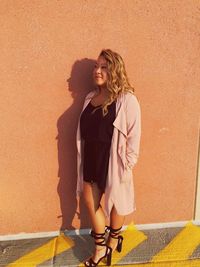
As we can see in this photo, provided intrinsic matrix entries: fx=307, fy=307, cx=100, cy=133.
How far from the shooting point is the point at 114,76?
2.88m

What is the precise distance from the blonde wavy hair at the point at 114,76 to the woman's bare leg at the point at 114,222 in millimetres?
1120

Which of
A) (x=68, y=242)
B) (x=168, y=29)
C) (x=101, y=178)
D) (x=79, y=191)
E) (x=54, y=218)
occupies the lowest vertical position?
(x=68, y=242)

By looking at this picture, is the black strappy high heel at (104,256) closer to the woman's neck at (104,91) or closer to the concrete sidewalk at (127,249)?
the concrete sidewalk at (127,249)

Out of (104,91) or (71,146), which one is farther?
(71,146)

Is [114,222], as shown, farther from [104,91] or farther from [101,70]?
[101,70]

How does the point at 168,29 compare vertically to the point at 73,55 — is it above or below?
above

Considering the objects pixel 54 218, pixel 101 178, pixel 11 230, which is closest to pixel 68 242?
pixel 54 218

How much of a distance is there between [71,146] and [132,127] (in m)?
0.83

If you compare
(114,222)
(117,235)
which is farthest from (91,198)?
(117,235)

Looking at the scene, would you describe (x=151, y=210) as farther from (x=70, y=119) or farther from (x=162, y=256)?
(x=70, y=119)

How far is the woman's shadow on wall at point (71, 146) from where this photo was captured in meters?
3.25

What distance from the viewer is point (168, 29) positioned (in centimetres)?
323

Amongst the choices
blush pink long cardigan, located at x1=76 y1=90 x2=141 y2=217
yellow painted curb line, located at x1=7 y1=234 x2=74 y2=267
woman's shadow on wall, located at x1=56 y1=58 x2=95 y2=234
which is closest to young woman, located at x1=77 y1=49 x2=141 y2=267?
blush pink long cardigan, located at x1=76 y1=90 x2=141 y2=217

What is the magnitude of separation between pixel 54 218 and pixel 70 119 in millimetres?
1247
